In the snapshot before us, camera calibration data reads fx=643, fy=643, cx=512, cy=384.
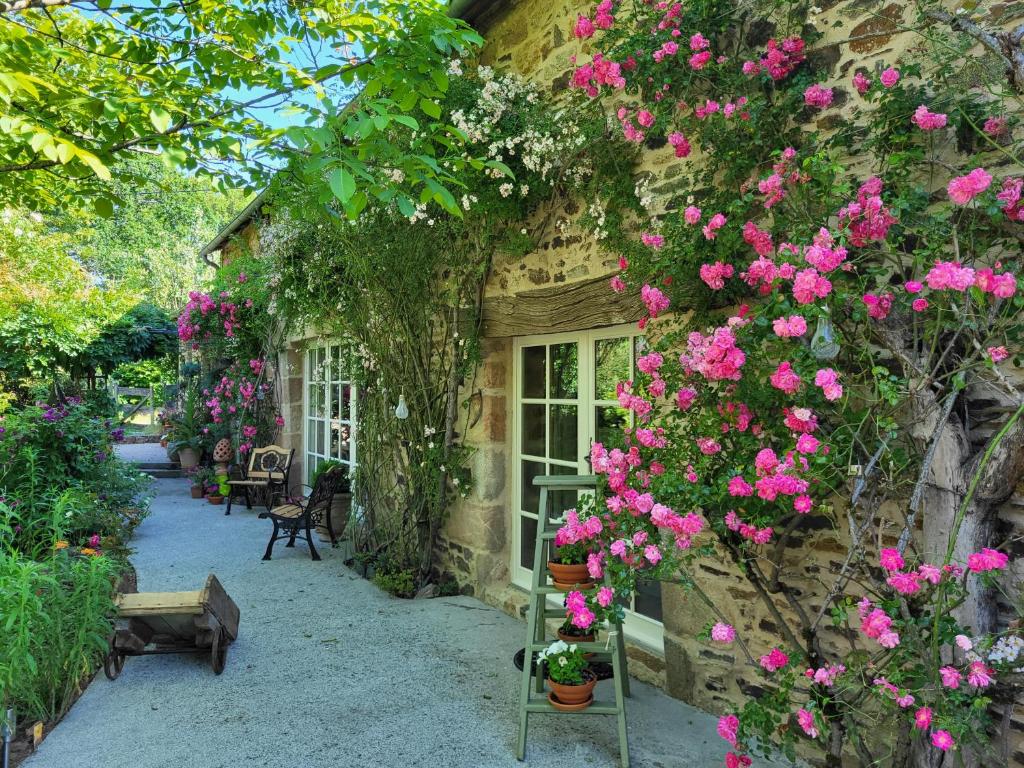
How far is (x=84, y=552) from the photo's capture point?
4.21 metres

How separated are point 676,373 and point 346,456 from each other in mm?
5088

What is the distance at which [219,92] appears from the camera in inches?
133

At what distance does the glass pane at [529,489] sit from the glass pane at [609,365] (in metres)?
0.89

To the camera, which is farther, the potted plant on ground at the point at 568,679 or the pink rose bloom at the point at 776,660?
the potted plant on ground at the point at 568,679

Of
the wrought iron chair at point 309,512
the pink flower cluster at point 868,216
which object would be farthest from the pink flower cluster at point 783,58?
the wrought iron chair at point 309,512

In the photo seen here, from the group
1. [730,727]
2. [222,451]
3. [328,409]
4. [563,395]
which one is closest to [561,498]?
[563,395]

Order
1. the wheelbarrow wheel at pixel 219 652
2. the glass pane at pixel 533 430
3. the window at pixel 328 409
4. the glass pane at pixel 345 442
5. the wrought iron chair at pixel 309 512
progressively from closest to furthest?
the wheelbarrow wheel at pixel 219 652 → the glass pane at pixel 533 430 → the wrought iron chair at pixel 309 512 → the window at pixel 328 409 → the glass pane at pixel 345 442

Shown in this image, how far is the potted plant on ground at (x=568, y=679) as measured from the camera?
2.66 m

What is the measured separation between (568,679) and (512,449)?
6.60 ft

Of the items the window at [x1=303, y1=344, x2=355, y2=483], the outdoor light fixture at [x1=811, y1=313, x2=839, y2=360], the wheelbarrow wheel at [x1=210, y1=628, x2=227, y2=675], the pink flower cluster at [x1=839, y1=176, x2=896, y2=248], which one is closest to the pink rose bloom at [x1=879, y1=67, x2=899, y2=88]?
the pink flower cluster at [x1=839, y1=176, x2=896, y2=248]

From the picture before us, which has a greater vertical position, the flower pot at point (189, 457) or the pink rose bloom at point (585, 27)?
the pink rose bloom at point (585, 27)

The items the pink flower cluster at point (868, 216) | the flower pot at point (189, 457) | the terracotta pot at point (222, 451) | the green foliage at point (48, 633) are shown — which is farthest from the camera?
the flower pot at point (189, 457)

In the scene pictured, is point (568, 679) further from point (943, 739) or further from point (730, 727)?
point (943, 739)

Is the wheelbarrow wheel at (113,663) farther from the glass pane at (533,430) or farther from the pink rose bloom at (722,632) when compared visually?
the pink rose bloom at (722,632)
